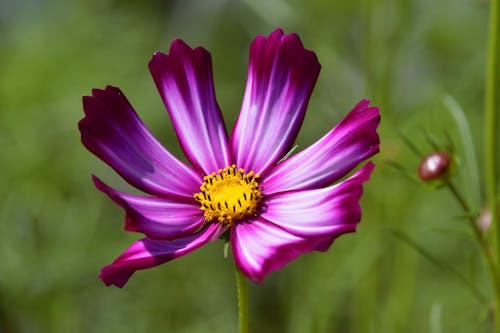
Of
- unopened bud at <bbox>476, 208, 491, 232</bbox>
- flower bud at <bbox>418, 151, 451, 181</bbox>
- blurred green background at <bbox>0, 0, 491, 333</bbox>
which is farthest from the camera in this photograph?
blurred green background at <bbox>0, 0, 491, 333</bbox>

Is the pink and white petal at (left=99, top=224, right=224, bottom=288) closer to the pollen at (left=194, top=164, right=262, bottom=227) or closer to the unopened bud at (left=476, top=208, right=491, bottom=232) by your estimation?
the pollen at (left=194, top=164, right=262, bottom=227)

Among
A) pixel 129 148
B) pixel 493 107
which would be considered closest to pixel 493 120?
pixel 493 107

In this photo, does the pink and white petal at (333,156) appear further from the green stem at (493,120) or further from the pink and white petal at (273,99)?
the green stem at (493,120)

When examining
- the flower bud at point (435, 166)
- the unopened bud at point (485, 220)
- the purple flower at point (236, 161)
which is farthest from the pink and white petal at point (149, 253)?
the unopened bud at point (485, 220)

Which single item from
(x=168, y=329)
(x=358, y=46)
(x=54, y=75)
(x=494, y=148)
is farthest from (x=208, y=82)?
(x=358, y=46)

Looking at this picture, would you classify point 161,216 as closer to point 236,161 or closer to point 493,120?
point 236,161

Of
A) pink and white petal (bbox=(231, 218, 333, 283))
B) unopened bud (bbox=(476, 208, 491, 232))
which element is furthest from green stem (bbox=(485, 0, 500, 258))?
pink and white petal (bbox=(231, 218, 333, 283))
